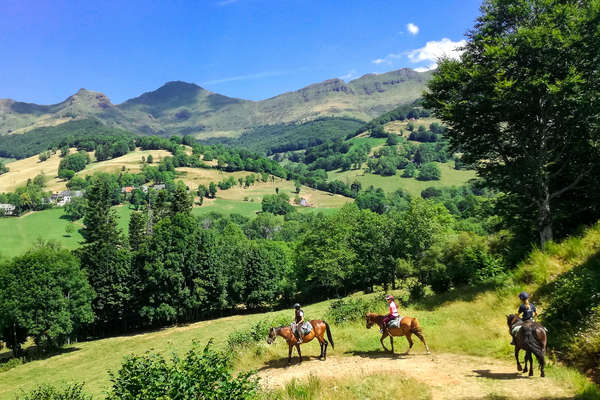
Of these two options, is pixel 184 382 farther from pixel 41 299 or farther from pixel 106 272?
pixel 106 272

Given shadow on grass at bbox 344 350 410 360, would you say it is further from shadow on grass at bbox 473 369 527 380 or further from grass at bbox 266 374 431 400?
shadow on grass at bbox 473 369 527 380

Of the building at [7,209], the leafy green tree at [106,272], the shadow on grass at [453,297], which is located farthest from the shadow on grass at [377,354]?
the building at [7,209]

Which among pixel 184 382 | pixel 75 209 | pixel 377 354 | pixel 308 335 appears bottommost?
pixel 377 354

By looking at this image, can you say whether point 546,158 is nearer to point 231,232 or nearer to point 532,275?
point 532,275

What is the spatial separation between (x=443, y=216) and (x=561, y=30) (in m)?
50.4

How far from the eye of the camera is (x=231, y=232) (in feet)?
347

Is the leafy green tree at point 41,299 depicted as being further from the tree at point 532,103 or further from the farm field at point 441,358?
the tree at point 532,103

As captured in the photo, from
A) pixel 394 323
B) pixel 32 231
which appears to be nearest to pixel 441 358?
pixel 394 323

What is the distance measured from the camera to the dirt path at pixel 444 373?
441 inches

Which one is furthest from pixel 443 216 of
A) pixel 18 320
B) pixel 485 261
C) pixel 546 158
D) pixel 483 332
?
pixel 18 320

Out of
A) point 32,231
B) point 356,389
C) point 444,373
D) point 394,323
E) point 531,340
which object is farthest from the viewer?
point 32,231

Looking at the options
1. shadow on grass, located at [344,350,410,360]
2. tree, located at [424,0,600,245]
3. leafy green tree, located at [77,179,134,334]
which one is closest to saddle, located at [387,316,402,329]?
shadow on grass, located at [344,350,410,360]

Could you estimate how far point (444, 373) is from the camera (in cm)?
1336

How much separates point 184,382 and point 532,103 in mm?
21836
